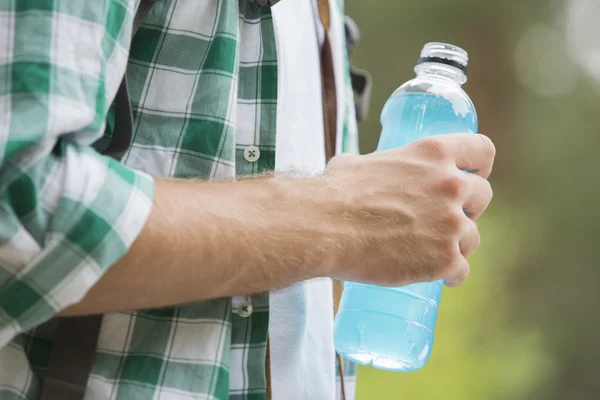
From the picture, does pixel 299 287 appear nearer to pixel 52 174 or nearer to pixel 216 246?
pixel 216 246

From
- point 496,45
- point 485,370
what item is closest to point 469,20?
point 496,45

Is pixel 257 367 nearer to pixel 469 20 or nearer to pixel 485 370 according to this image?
pixel 485 370

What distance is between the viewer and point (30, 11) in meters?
0.49

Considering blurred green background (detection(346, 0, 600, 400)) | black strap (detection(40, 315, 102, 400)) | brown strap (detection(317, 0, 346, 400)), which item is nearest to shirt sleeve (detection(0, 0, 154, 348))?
black strap (detection(40, 315, 102, 400))

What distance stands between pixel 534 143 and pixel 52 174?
2.85 meters

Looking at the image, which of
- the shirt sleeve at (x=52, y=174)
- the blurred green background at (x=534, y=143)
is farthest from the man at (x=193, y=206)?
the blurred green background at (x=534, y=143)

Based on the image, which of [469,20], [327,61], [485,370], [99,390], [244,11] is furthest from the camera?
[469,20]

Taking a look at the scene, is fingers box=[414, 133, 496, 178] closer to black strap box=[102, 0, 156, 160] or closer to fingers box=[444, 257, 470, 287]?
fingers box=[444, 257, 470, 287]

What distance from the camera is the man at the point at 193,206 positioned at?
19.3 inches

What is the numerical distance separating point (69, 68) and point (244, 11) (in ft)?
0.97

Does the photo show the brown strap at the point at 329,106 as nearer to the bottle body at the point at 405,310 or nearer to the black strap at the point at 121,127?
the bottle body at the point at 405,310

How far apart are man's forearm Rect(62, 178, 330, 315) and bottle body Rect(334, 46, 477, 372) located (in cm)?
21

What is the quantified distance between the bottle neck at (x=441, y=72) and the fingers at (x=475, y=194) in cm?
16

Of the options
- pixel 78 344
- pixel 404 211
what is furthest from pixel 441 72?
pixel 78 344
